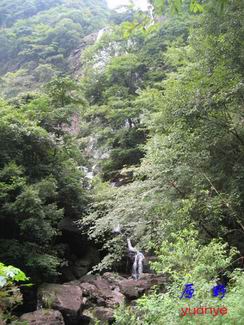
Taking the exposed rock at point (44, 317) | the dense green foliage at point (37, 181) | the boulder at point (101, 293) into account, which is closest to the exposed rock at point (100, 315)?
the boulder at point (101, 293)

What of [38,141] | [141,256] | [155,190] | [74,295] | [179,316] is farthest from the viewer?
[141,256]

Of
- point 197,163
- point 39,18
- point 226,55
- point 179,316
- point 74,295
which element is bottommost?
point 74,295

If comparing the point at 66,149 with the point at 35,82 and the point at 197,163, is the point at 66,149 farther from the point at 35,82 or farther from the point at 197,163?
the point at 35,82

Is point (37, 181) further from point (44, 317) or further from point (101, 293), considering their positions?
point (44, 317)

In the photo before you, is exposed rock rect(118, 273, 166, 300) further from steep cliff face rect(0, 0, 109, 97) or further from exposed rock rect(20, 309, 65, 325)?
steep cliff face rect(0, 0, 109, 97)

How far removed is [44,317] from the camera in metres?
7.69

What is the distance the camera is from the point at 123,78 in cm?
2053

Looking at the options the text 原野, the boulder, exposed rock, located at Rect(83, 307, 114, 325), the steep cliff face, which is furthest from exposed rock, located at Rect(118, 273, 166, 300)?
the steep cliff face

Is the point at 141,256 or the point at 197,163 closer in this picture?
the point at 197,163

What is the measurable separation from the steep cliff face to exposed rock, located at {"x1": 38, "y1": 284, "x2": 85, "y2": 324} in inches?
817

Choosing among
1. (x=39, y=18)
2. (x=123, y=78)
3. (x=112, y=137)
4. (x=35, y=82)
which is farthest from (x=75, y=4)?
(x=112, y=137)

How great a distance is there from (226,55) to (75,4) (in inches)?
1687

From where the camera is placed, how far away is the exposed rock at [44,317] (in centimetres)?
750

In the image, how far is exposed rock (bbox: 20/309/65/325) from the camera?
7.50 m
